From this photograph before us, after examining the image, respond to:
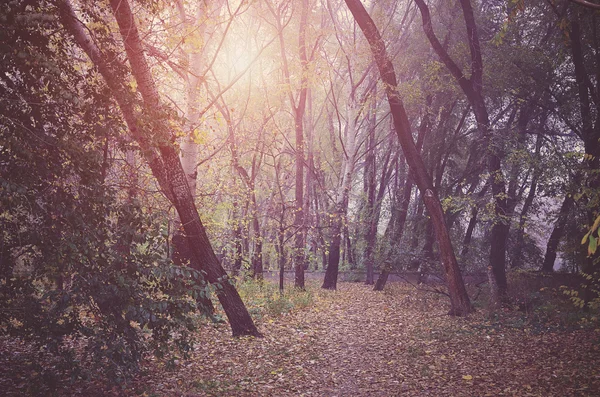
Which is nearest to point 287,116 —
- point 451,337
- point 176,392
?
point 451,337

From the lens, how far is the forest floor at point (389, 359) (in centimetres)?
585

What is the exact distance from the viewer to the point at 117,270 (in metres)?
4.76

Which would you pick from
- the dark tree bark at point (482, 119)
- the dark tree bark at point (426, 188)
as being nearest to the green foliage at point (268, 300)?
the dark tree bark at point (426, 188)

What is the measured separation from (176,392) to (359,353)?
378cm

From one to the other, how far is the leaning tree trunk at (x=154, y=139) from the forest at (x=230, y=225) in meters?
0.03

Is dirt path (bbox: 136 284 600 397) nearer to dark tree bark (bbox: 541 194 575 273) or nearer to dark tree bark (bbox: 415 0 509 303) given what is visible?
dark tree bark (bbox: 415 0 509 303)

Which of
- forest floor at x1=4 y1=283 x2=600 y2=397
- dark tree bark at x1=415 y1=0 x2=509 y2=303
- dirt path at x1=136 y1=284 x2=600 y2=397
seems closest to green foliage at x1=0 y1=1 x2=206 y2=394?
forest floor at x1=4 y1=283 x2=600 y2=397

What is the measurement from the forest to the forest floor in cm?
5

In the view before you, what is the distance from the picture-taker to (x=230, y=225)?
52.0 ft

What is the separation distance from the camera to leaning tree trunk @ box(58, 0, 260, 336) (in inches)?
215

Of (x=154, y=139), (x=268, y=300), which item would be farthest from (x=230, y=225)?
(x=154, y=139)

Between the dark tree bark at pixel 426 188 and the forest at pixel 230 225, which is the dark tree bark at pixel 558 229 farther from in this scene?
the dark tree bark at pixel 426 188

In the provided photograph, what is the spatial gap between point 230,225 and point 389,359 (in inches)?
372

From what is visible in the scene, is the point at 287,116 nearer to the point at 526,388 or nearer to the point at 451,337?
the point at 451,337
